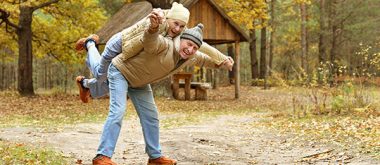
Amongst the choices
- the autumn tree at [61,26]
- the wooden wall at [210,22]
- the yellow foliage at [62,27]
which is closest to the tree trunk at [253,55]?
the autumn tree at [61,26]

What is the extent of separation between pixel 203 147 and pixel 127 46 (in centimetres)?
318

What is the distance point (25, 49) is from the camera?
1090 inches

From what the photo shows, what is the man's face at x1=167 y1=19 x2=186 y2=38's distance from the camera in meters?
6.20

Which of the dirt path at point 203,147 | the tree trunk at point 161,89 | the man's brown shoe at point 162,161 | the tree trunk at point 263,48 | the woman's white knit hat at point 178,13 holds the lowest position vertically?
the dirt path at point 203,147

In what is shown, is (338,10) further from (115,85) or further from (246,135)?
(115,85)

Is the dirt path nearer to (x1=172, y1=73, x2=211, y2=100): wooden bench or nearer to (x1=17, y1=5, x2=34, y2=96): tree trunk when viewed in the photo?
(x1=172, y1=73, x2=211, y2=100): wooden bench

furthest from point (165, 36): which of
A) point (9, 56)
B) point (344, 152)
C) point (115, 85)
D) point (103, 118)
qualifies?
point (9, 56)

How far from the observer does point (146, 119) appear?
6906 mm

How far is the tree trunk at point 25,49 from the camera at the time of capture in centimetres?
2764

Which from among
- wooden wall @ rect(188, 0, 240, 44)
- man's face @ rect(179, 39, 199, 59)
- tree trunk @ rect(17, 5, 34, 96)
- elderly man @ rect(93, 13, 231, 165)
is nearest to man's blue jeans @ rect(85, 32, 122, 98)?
elderly man @ rect(93, 13, 231, 165)

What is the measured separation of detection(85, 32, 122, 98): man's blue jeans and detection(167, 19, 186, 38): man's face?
58 centimetres

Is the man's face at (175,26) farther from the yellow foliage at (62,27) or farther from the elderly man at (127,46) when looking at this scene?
the yellow foliage at (62,27)

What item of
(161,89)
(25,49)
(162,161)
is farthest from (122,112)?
(25,49)

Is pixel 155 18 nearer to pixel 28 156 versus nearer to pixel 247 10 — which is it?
pixel 28 156
